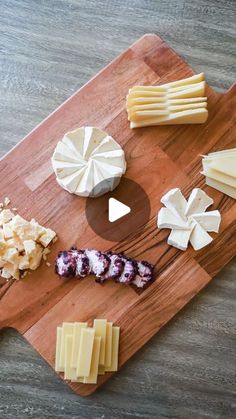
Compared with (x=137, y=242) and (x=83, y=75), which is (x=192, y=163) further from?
(x=83, y=75)

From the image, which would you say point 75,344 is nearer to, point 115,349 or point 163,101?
point 115,349

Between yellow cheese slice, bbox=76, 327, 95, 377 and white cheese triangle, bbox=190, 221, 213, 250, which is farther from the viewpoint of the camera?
white cheese triangle, bbox=190, 221, 213, 250

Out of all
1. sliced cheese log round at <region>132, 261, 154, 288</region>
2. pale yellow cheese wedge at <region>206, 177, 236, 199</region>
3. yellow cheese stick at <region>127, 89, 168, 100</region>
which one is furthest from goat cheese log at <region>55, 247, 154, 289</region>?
yellow cheese stick at <region>127, 89, 168, 100</region>

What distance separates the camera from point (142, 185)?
229cm

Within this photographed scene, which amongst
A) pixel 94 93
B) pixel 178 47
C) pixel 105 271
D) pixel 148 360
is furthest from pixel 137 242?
pixel 178 47

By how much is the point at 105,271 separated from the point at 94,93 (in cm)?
76

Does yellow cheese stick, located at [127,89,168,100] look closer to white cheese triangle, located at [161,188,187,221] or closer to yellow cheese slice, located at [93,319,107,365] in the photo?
→ white cheese triangle, located at [161,188,187,221]

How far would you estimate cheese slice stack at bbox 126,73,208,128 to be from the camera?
2.28 m

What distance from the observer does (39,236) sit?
2.19 m

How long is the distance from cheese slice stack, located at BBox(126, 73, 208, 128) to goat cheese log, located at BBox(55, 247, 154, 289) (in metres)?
0.57

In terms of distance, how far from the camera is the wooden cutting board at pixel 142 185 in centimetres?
218

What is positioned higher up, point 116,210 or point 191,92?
point 191,92
